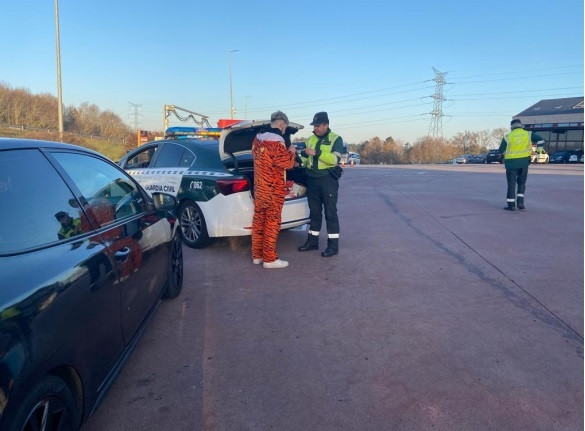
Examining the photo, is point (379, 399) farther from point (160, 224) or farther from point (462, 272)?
point (462, 272)

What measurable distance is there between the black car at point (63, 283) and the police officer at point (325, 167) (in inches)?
120

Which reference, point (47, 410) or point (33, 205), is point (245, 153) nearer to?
point (33, 205)

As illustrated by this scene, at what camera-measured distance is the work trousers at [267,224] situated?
17.4 feet

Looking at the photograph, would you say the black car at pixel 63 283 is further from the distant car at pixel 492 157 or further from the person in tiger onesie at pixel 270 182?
the distant car at pixel 492 157

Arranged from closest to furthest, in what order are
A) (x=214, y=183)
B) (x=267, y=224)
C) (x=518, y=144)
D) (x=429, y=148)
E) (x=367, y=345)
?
(x=367, y=345) → (x=267, y=224) → (x=214, y=183) → (x=518, y=144) → (x=429, y=148)

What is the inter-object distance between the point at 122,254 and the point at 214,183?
3.16 m

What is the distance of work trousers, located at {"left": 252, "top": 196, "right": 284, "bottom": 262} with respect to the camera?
5.29m

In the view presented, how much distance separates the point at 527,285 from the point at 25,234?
15.1 feet

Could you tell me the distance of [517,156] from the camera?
30.7 ft

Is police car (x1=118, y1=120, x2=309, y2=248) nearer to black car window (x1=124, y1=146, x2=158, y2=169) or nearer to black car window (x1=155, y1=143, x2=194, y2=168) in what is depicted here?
black car window (x1=155, y1=143, x2=194, y2=168)

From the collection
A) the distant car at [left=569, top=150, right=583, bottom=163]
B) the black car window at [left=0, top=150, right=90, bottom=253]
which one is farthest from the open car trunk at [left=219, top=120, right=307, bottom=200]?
the distant car at [left=569, top=150, right=583, bottom=163]

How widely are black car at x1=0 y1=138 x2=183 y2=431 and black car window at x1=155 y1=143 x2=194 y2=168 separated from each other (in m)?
3.16

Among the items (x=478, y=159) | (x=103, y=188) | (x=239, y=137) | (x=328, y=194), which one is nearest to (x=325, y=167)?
(x=328, y=194)

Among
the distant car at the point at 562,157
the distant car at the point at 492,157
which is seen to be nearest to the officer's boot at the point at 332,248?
the distant car at the point at 562,157
